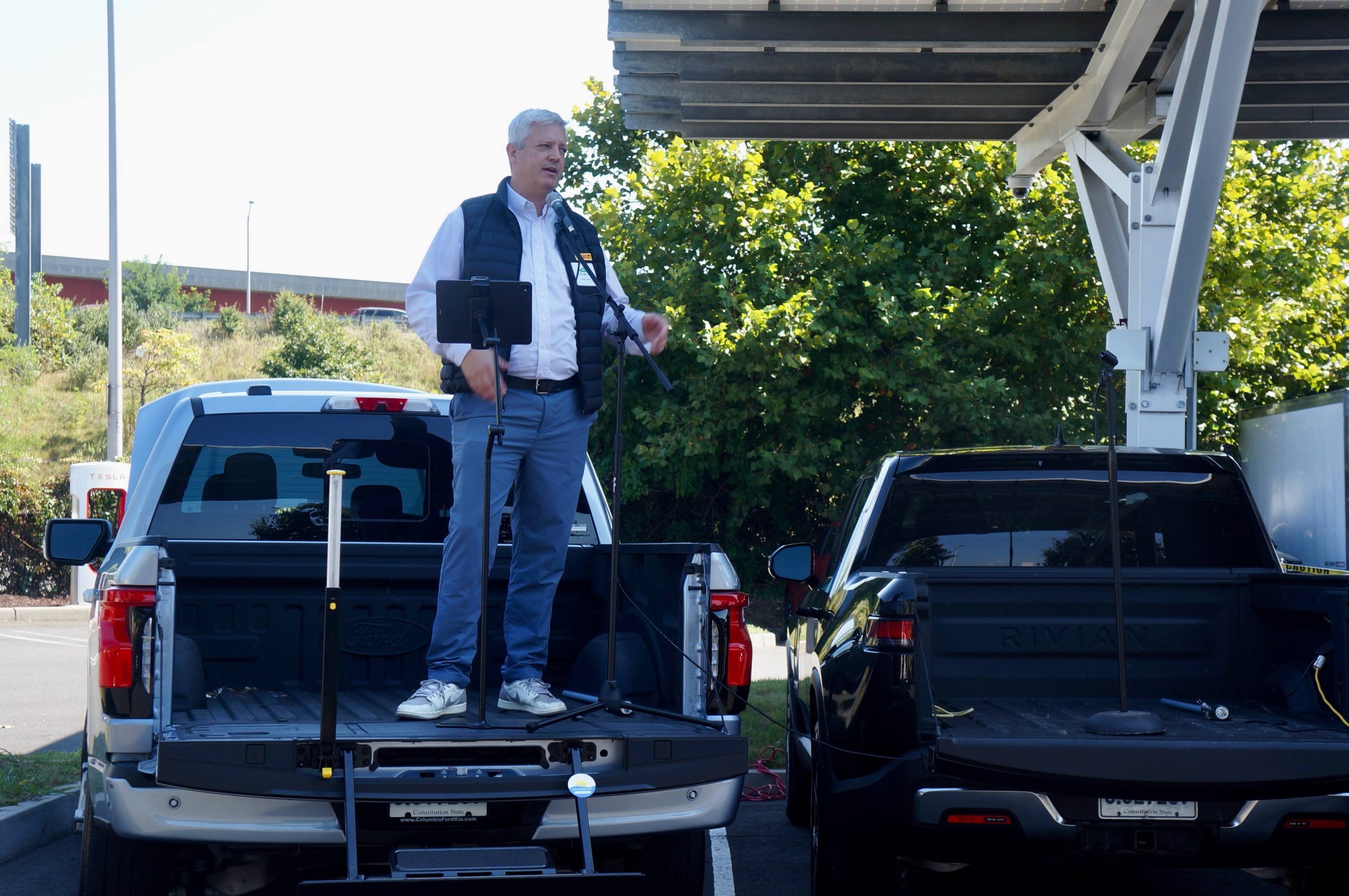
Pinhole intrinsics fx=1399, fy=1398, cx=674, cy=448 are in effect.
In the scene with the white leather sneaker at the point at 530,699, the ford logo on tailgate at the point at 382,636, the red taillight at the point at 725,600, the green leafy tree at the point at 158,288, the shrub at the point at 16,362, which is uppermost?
the green leafy tree at the point at 158,288

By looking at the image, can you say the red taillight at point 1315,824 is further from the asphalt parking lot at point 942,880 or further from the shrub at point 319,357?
the shrub at point 319,357

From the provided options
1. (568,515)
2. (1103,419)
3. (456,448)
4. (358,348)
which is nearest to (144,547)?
(456,448)

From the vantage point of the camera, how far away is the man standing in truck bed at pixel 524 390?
4574mm

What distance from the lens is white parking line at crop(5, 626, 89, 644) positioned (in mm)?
16406

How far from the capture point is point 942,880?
19.1ft

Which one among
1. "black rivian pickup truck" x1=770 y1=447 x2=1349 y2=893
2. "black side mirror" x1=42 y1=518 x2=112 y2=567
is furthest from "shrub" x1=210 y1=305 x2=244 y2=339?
"black rivian pickup truck" x1=770 y1=447 x2=1349 y2=893

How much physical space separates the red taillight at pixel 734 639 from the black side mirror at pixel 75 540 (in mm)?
2654

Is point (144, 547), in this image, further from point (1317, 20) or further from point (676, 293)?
point (676, 293)

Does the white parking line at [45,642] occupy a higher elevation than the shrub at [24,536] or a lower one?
lower

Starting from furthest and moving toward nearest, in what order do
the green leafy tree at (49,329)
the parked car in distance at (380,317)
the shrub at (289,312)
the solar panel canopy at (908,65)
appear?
the parked car in distance at (380,317), the shrub at (289,312), the green leafy tree at (49,329), the solar panel canopy at (908,65)

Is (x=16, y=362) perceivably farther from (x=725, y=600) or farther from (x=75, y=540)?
(x=725, y=600)

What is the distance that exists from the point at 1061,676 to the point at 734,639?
4.07 feet

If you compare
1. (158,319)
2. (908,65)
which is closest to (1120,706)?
(908,65)

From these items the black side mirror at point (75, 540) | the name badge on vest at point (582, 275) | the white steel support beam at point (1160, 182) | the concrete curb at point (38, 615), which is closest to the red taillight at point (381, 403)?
the name badge on vest at point (582, 275)
